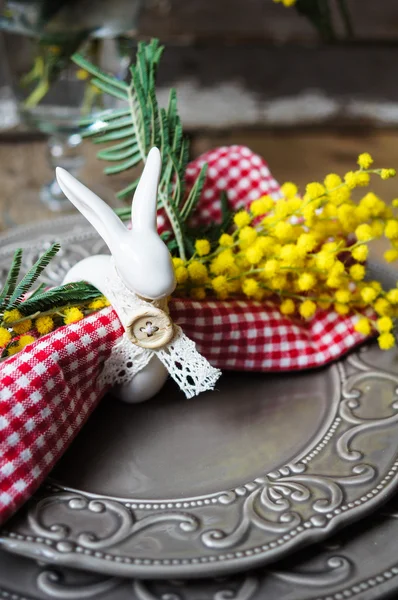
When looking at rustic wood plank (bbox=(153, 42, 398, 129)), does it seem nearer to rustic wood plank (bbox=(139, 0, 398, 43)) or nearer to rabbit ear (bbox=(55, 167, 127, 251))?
rustic wood plank (bbox=(139, 0, 398, 43))

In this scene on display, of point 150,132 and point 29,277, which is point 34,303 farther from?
point 150,132

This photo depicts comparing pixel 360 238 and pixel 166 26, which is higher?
pixel 166 26

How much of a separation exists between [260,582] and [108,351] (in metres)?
0.14

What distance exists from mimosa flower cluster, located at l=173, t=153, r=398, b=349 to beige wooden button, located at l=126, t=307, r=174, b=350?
0.05m

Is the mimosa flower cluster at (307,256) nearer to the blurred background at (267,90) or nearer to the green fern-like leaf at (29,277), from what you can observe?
the green fern-like leaf at (29,277)

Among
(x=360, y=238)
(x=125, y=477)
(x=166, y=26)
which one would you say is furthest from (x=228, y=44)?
(x=125, y=477)

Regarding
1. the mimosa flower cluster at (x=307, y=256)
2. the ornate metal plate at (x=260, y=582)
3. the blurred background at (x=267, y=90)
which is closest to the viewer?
the ornate metal plate at (x=260, y=582)

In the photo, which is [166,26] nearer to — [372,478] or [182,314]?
[182,314]

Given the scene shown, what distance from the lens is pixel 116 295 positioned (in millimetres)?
366

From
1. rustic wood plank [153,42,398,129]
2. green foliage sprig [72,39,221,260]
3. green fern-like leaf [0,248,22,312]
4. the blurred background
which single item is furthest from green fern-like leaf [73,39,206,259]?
rustic wood plank [153,42,398,129]

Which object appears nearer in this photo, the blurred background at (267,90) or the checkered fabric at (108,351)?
the checkered fabric at (108,351)

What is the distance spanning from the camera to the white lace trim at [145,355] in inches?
14.3

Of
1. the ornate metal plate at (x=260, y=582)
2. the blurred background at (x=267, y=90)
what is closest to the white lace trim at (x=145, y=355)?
the ornate metal plate at (x=260, y=582)

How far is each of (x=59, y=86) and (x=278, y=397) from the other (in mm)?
445
